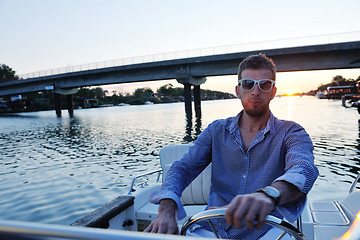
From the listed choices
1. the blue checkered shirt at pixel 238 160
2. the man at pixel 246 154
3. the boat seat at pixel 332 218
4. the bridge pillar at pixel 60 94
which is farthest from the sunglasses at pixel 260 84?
the bridge pillar at pixel 60 94

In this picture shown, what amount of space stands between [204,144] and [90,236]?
1896mm

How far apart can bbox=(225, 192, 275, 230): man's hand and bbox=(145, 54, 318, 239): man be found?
0.49 metres

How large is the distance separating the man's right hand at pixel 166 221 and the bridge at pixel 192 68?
28221 millimetres

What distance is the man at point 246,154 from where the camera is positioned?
6.26 ft

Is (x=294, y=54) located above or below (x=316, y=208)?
above

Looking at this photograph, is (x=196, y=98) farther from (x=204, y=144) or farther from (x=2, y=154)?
(x=204, y=144)

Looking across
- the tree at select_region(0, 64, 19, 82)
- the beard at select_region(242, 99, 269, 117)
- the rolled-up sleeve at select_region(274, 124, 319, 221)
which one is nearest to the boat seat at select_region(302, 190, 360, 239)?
the rolled-up sleeve at select_region(274, 124, 319, 221)

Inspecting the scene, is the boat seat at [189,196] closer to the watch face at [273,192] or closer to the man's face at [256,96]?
the man's face at [256,96]

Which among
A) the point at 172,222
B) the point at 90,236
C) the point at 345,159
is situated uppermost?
the point at 90,236

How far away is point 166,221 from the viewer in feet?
5.65

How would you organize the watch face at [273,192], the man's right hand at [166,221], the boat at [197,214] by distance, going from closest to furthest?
the watch face at [273,192] < the man's right hand at [166,221] < the boat at [197,214]

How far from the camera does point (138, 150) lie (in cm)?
1353

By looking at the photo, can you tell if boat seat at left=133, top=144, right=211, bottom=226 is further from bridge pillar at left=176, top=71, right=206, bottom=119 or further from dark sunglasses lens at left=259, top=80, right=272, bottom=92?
bridge pillar at left=176, top=71, right=206, bottom=119

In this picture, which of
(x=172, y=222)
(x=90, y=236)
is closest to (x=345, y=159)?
(x=172, y=222)
